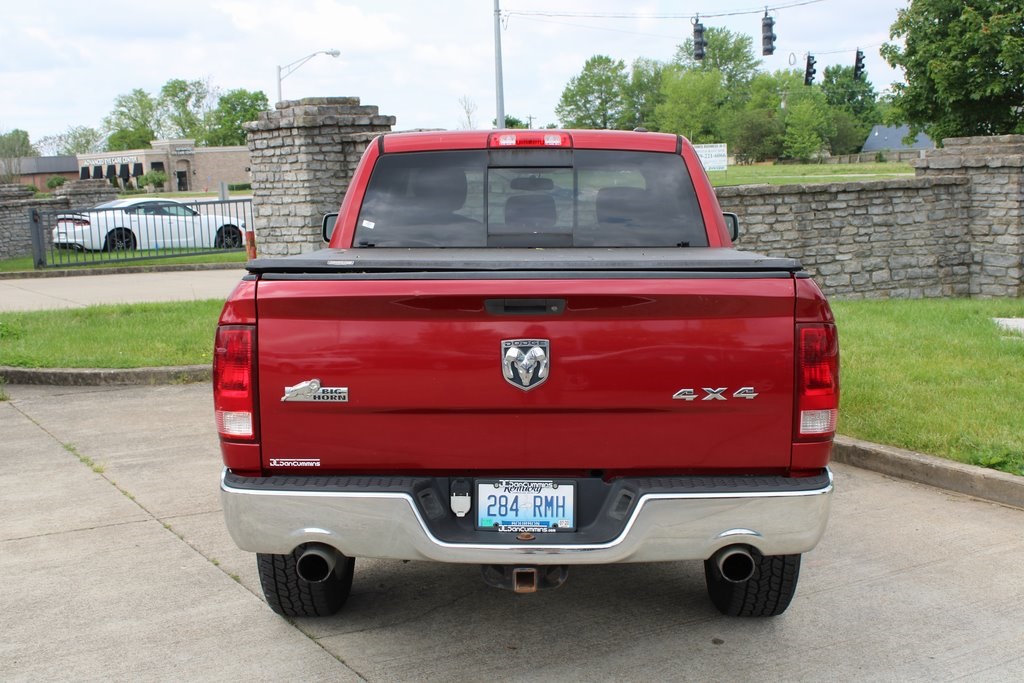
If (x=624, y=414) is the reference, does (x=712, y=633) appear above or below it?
below

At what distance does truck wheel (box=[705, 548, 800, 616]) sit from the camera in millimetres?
4363

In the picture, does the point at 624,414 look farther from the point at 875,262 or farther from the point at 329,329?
the point at 875,262

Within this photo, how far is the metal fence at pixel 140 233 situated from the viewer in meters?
25.3

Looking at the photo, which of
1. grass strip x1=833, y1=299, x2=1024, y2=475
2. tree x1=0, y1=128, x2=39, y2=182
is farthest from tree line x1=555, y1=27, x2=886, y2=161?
grass strip x1=833, y1=299, x2=1024, y2=475

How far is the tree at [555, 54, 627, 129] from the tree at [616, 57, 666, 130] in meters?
0.75

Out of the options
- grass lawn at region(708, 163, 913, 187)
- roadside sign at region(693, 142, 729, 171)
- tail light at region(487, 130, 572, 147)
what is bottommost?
tail light at region(487, 130, 572, 147)

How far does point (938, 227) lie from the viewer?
1598 cm

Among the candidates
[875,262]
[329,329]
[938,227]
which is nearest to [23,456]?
[329,329]

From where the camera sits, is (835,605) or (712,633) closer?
(712,633)

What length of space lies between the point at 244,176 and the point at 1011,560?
326 ft

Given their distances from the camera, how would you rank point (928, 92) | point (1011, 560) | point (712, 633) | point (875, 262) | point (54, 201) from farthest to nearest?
point (54, 201) < point (928, 92) < point (875, 262) < point (1011, 560) < point (712, 633)

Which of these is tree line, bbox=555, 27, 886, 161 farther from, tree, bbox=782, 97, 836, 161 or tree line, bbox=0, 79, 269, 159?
tree line, bbox=0, 79, 269, 159

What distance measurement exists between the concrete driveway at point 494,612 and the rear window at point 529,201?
1578 mm

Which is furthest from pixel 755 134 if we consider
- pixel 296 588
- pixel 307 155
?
pixel 296 588
